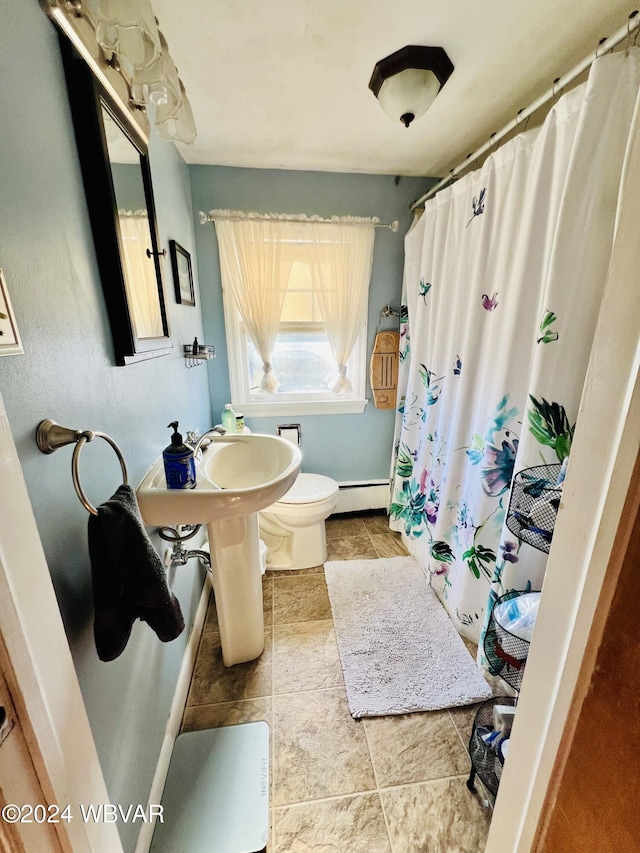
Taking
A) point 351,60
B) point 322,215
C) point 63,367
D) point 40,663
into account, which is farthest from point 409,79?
point 40,663

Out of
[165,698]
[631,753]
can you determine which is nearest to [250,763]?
[165,698]

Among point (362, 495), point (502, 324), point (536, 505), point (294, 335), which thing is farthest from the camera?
point (362, 495)

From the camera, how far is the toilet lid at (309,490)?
1.87m

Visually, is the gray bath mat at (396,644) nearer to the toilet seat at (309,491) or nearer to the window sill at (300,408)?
the toilet seat at (309,491)

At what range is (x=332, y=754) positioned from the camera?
1135 mm

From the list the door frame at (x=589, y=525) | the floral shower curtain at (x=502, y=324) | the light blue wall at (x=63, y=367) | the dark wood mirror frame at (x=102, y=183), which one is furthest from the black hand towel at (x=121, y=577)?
the floral shower curtain at (x=502, y=324)

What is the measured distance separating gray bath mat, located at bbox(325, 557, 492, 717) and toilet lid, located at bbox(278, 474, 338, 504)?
0.45 meters

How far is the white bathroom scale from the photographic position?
938mm

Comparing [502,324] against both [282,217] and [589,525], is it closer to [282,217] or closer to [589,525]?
[589,525]

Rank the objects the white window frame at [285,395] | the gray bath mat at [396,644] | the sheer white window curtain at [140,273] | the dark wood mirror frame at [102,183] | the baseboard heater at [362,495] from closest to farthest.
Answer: the dark wood mirror frame at [102,183] → the sheer white window curtain at [140,273] → the gray bath mat at [396,644] → the white window frame at [285,395] → the baseboard heater at [362,495]

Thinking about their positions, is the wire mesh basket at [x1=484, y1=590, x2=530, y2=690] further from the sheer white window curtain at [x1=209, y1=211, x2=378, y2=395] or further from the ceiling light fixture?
the ceiling light fixture

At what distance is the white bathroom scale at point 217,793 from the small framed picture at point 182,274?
1.70m

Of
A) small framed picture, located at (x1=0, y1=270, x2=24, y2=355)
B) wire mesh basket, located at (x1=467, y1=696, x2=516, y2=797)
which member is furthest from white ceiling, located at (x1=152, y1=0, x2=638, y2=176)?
wire mesh basket, located at (x1=467, y1=696, x2=516, y2=797)

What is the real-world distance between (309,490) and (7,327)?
164 centimetres
